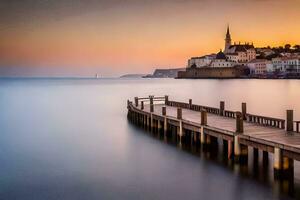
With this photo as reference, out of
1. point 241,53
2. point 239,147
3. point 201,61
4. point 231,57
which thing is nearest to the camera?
point 239,147

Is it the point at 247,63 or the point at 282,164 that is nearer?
the point at 282,164

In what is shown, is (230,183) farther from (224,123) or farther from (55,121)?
(55,121)

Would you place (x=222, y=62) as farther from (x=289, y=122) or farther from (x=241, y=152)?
(x=241, y=152)

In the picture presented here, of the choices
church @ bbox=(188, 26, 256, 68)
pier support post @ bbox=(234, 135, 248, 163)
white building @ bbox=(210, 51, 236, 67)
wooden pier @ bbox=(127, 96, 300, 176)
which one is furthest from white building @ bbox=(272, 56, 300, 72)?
pier support post @ bbox=(234, 135, 248, 163)

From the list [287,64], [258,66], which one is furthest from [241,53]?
[287,64]

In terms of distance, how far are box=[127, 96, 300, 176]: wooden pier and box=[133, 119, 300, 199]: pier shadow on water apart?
11 cm

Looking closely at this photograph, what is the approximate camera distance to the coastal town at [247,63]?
488 ft

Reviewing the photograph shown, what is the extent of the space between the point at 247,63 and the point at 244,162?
154 metres

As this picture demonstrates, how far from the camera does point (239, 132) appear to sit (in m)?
15.1

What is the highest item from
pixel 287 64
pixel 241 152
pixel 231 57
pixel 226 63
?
pixel 231 57

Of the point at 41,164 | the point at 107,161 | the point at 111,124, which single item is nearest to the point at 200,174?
the point at 107,161

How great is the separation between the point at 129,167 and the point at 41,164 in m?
4.09

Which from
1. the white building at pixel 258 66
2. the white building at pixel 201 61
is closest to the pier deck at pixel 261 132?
the white building at pixel 258 66

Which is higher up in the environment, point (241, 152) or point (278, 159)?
point (278, 159)
